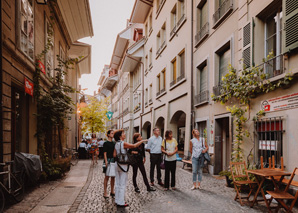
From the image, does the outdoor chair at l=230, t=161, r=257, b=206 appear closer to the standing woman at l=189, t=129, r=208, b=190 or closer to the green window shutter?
the standing woman at l=189, t=129, r=208, b=190

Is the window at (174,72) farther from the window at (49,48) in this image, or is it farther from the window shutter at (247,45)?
the window shutter at (247,45)

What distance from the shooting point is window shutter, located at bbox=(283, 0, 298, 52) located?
692 cm

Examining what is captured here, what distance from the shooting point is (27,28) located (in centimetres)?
968

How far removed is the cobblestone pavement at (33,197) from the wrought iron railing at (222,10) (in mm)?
8784

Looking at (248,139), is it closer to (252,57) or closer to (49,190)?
(252,57)

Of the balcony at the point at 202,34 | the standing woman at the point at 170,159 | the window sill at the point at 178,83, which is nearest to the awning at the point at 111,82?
the window sill at the point at 178,83

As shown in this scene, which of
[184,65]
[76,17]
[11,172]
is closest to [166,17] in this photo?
[184,65]

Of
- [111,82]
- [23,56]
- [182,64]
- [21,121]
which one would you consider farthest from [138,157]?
[111,82]

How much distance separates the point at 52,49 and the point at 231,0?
869 centimetres

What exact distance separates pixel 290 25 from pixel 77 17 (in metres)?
12.4

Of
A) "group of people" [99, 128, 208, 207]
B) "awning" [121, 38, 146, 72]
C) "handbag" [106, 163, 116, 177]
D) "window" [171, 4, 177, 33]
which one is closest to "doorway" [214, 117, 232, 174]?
"group of people" [99, 128, 208, 207]

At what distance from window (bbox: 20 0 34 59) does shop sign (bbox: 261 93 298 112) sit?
7505 millimetres

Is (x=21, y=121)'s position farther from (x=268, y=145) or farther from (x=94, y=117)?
(x=94, y=117)

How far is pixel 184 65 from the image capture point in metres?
16.8
